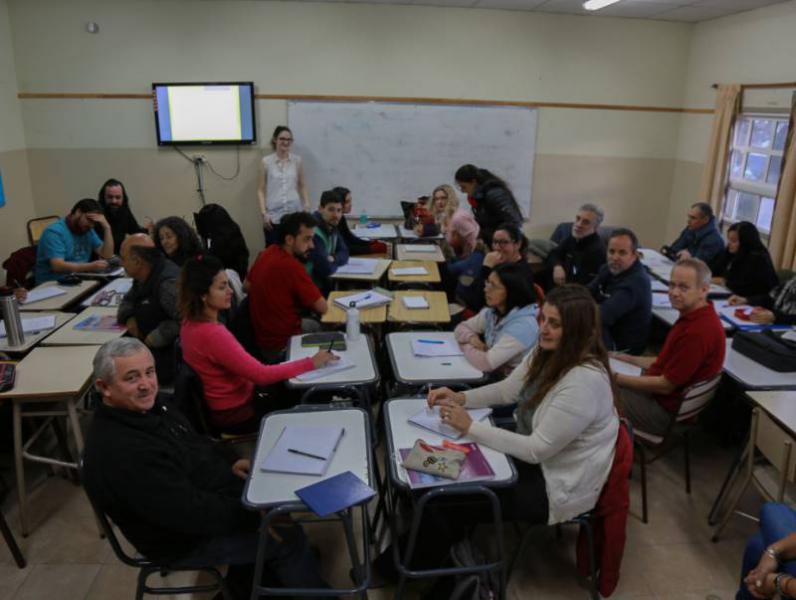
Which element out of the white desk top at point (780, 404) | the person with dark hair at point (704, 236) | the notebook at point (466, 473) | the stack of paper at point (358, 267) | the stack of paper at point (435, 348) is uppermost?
the person with dark hair at point (704, 236)

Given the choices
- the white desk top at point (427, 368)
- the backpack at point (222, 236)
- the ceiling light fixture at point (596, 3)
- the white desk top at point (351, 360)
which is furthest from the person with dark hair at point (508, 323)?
the ceiling light fixture at point (596, 3)

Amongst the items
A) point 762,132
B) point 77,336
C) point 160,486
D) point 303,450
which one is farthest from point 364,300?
point 762,132

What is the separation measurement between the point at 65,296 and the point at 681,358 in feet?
12.1

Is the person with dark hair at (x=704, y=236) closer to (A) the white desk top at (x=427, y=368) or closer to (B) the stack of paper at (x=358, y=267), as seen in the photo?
(B) the stack of paper at (x=358, y=267)

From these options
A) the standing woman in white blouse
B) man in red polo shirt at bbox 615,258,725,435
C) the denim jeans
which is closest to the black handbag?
man in red polo shirt at bbox 615,258,725,435

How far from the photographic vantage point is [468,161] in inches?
275

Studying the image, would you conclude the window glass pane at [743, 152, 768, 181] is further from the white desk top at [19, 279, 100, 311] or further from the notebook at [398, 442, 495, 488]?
the white desk top at [19, 279, 100, 311]

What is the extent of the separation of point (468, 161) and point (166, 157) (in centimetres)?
349

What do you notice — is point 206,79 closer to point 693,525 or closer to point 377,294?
point 377,294

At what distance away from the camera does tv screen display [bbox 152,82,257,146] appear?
252 inches

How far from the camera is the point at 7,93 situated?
614 cm

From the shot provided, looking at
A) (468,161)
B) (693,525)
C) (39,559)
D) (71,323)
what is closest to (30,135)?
(71,323)

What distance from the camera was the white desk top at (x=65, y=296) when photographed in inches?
144

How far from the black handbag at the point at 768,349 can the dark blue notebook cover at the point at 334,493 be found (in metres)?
2.39
